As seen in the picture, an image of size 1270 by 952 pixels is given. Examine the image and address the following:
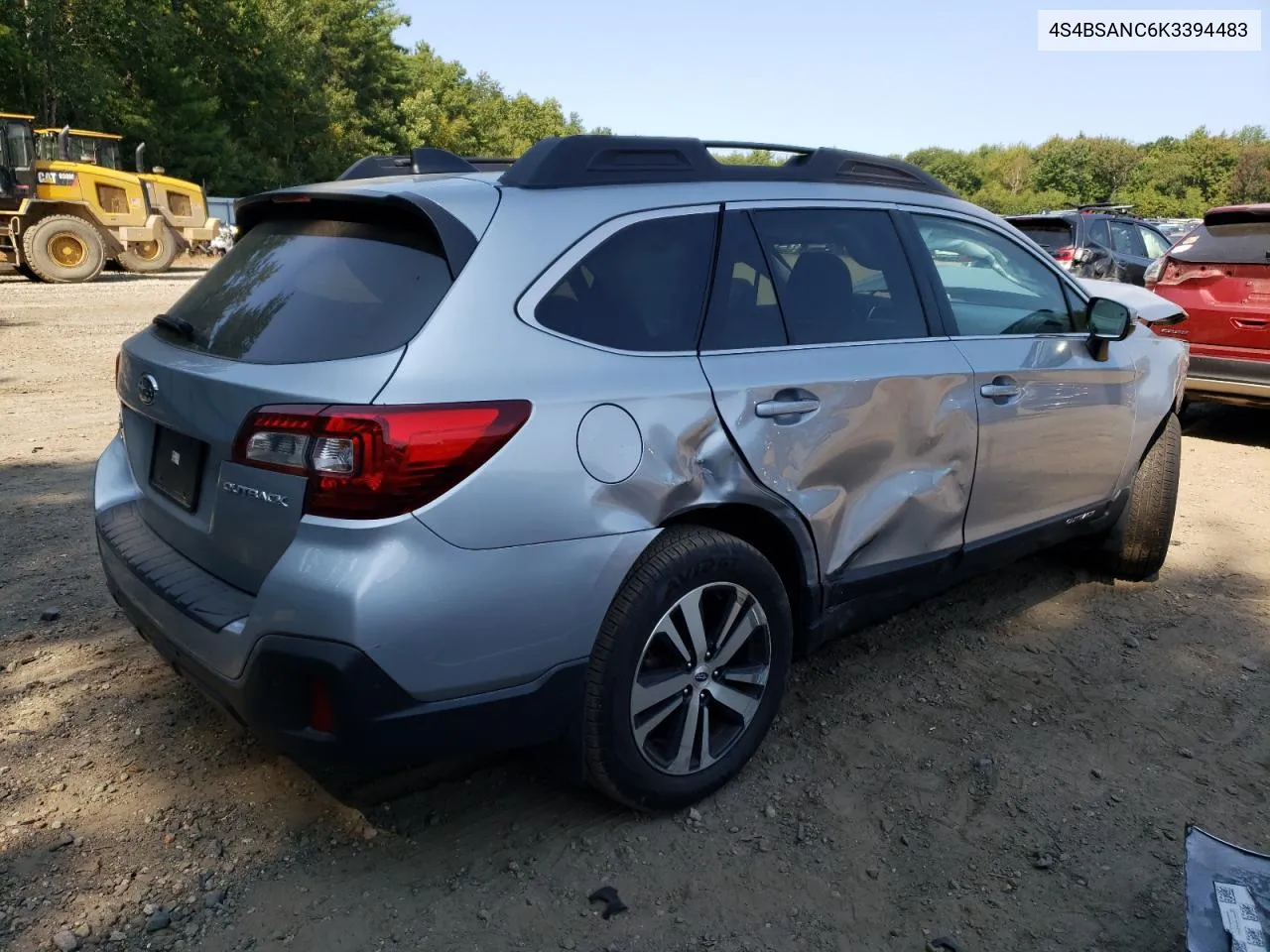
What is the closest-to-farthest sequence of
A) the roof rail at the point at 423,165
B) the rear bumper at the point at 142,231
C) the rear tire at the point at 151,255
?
the roof rail at the point at 423,165 < the rear bumper at the point at 142,231 < the rear tire at the point at 151,255

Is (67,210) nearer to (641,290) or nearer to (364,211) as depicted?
(364,211)

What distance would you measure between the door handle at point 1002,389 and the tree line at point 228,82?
38.0 metres

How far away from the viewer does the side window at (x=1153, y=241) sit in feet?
44.3

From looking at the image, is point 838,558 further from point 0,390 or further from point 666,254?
point 0,390

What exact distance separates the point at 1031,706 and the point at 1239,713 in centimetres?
72

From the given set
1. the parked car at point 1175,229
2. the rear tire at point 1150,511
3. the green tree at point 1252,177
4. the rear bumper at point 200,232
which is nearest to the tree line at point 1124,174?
the green tree at point 1252,177

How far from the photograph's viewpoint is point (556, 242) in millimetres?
2541

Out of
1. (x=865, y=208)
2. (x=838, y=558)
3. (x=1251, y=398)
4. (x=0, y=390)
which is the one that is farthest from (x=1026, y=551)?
(x=0, y=390)

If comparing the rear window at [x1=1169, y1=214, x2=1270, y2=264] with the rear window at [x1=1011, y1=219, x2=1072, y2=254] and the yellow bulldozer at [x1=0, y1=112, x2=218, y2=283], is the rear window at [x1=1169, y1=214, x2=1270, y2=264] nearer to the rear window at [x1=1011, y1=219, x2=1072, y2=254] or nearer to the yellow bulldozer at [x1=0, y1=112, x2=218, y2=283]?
the rear window at [x1=1011, y1=219, x2=1072, y2=254]

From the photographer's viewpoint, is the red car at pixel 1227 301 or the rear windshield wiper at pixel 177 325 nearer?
the rear windshield wiper at pixel 177 325

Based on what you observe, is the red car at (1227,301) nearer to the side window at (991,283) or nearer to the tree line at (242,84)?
the side window at (991,283)

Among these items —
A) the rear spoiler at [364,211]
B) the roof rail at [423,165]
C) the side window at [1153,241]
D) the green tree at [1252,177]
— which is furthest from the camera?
the green tree at [1252,177]

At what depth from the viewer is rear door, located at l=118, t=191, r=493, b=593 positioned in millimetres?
2287

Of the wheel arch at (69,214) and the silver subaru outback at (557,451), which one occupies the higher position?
the wheel arch at (69,214)
